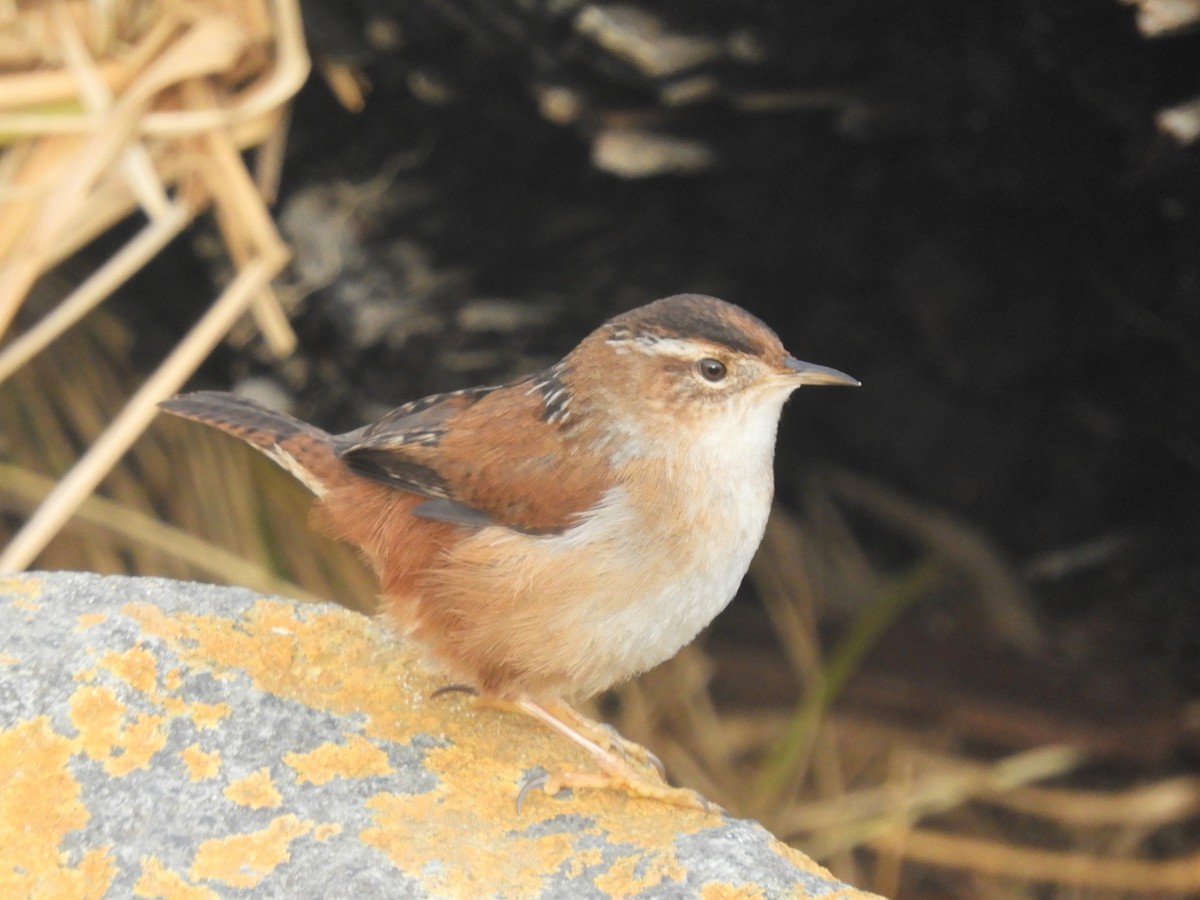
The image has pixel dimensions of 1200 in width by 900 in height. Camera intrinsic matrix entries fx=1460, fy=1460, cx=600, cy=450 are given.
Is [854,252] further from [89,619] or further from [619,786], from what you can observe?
[89,619]

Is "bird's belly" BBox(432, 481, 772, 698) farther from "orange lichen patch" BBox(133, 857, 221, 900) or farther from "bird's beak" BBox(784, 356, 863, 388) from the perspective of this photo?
→ "orange lichen patch" BBox(133, 857, 221, 900)

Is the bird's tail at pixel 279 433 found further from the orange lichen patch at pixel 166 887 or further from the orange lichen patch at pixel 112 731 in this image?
the orange lichen patch at pixel 166 887

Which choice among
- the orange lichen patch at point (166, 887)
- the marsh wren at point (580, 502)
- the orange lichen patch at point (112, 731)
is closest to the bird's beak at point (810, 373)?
the marsh wren at point (580, 502)

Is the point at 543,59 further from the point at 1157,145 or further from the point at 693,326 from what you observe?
the point at 1157,145

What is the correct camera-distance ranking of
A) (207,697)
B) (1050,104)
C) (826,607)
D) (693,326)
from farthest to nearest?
(826,607) → (1050,104) → (693,326) → (207,697)

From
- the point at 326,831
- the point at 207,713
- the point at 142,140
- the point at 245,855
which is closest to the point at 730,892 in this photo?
the point at 326,831

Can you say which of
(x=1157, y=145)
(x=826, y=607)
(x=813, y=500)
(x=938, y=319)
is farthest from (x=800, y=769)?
(x=1157, y=145)
